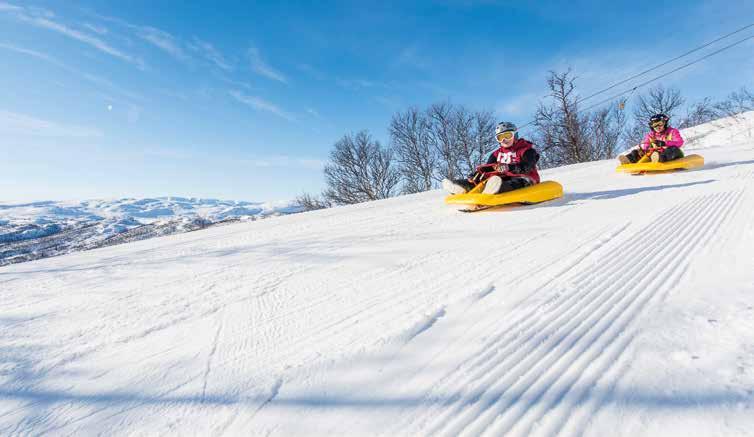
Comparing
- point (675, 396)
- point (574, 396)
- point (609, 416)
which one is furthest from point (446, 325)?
point (675, 396)

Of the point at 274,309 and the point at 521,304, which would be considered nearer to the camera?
the point at 521,304

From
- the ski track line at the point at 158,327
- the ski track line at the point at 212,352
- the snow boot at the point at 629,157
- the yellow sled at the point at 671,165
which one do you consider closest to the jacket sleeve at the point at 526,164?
the yellow sled at the point at 671,165

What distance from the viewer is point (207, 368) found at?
144 centimetres

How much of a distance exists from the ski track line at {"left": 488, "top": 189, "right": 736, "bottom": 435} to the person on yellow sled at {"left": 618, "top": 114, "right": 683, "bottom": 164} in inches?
306

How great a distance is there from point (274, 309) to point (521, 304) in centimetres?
146

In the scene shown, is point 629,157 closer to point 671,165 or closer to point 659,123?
point 671,165

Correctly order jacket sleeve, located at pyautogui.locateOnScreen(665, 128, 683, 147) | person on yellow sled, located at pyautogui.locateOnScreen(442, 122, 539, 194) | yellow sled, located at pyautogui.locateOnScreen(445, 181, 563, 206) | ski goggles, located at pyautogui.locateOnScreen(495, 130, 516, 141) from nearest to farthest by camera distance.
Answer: yellow sled, located at pyautogui.locateOnScreen(445, 181, 563, 206) < person on yellow sled, located at pyautogui.locateOnScreen(442, 122, 539, 194) < ski goggles, located at pyautogui.locateOnScreen(495, 130, 516, 141) < jacket sleeve, located at pyautogui.locateOnScreen(665, 128, 683, 147)

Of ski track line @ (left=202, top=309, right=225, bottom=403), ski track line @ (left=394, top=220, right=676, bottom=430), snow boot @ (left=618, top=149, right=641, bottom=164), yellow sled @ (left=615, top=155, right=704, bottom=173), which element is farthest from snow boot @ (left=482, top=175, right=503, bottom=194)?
snow boot @ (left=618, top=149, right=641, bottom=164)

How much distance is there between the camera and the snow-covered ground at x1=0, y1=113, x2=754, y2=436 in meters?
1.04

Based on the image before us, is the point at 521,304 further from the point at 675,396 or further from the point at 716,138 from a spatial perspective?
the point at 716,138

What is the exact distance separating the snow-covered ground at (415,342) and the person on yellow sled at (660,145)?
5786mm

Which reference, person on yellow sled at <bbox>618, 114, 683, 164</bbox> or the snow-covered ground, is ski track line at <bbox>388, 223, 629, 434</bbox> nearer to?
the snow-covered ground

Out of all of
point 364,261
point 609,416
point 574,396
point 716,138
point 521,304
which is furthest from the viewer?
point 716,138

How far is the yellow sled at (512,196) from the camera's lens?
194 inches
